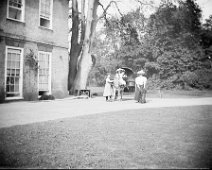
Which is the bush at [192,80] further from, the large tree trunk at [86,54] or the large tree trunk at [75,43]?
the large tree trunk at [75,43]

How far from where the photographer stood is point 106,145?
183 inches

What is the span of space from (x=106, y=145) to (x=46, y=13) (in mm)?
10681

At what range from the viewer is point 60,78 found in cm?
1535

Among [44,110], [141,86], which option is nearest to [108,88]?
[141,86]

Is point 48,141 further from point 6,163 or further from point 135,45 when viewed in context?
point 135,45

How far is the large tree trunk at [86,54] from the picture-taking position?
1850 cm

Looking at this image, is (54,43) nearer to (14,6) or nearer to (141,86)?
(141,86)

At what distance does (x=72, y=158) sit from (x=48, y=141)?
45.2 inches

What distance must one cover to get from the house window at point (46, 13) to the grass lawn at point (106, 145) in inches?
329

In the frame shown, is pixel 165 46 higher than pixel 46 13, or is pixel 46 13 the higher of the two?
pixel 165 46

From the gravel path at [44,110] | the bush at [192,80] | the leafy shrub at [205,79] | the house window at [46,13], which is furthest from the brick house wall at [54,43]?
the leafy shrub at [205,79]

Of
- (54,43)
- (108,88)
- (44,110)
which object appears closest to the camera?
(44,110)

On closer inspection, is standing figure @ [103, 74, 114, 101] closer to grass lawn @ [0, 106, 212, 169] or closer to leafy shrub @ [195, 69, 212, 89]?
grass lawn @ [0, 106, 212, 169]

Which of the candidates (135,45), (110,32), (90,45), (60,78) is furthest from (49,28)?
(135,45)
